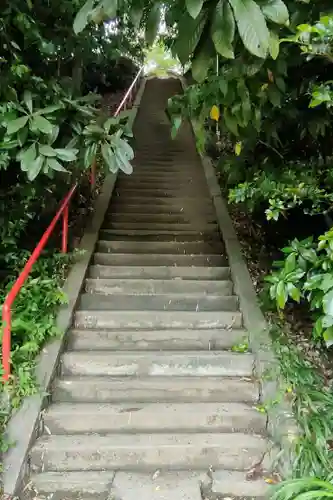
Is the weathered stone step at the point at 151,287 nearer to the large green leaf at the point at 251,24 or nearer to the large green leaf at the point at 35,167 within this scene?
the large green leaf at the point at 35,167

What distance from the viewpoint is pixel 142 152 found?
8.49 metres

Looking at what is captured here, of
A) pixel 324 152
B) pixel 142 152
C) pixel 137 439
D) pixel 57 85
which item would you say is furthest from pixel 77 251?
pixel 142 152

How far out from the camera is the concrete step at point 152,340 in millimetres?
3674

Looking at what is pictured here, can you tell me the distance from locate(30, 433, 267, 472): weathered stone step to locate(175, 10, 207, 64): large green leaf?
2.34m

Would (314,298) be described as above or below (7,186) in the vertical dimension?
below

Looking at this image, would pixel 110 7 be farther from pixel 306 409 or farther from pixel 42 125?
pixel 306 409

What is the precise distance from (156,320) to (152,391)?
722 millimetres

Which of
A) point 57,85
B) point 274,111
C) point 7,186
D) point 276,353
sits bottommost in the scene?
point 276,353

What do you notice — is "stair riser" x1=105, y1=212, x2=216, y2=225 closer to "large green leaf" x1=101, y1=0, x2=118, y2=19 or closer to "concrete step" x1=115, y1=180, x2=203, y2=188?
"concrete step" x1=115, y1=180, x2=203, y2=188

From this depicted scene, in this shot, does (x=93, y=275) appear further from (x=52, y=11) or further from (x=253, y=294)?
(x=52, y=11)

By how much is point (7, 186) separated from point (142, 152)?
16.5ft

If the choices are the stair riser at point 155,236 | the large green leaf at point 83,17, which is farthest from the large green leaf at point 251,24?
the stair riser at point 155,236

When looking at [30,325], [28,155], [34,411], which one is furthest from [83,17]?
[34,411]

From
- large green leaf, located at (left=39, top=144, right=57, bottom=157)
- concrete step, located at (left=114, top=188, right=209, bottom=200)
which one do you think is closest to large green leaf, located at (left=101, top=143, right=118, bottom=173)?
large green leaf, located at (left=39, top=144, right=57, bottom=157)
